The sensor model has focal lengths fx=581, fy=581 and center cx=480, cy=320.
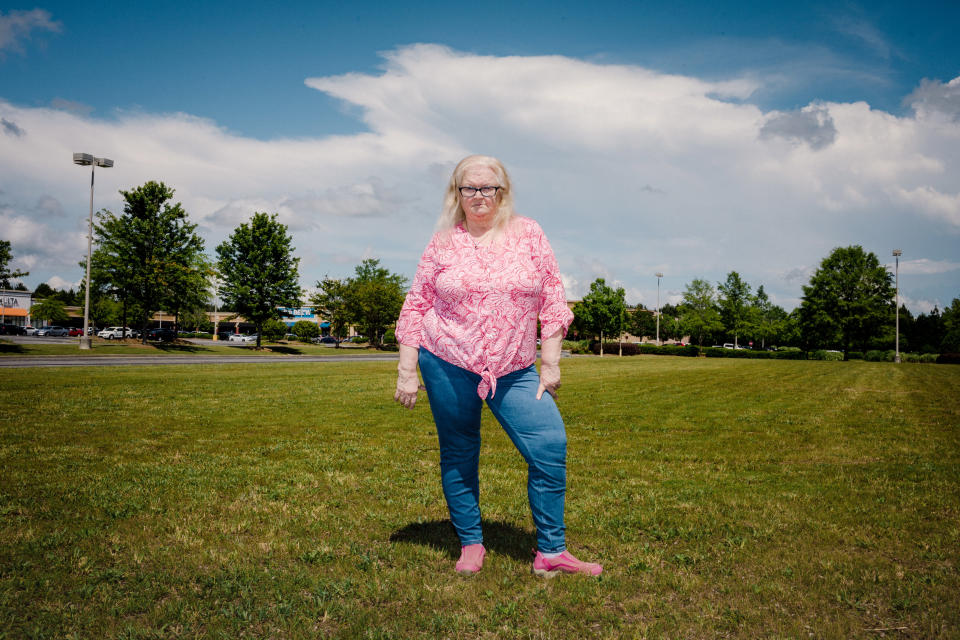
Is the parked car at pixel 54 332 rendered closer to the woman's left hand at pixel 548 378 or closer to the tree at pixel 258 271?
the tree at pixel 258 271

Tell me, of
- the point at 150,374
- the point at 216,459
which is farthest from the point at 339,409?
the point at 150,374

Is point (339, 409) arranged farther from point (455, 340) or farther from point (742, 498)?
point (455, 340)

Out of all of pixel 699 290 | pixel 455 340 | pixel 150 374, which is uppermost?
pixel 699 290

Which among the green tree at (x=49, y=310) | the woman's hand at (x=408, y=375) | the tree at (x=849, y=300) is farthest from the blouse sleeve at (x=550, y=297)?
the green tree at (x=49, y=310)

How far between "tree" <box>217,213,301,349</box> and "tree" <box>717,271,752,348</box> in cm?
5020

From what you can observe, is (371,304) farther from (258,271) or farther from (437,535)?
(437,535)

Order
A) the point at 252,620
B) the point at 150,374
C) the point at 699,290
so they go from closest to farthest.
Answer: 1. the point at 252,620
2. the point at 150,374
3. the point at 699,290

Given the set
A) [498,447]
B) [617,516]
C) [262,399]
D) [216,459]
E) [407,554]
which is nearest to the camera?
[407,554]

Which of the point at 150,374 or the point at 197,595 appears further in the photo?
the point at 150,374

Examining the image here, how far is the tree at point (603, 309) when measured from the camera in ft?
181

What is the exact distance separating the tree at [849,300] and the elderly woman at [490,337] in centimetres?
5831

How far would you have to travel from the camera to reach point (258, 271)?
4431cm

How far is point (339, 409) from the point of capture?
11414 mm

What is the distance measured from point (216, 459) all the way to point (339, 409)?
4814 mm
